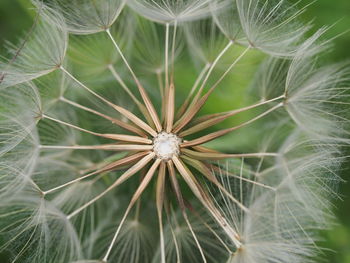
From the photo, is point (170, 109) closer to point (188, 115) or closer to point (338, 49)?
point (188, 115)

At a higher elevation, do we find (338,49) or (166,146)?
(338,49)

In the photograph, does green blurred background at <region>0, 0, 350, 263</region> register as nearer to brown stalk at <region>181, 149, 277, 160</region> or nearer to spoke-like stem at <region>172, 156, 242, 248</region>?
spoke-like stem at <region>172, 156, 242, 248</region>

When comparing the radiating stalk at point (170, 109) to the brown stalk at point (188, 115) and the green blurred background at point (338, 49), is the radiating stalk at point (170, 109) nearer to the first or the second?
the brown stalk at point (188, 115)

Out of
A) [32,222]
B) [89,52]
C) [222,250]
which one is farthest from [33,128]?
[222,250]

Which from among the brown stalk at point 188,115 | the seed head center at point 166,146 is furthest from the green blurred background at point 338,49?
the seed head center at point 166,146

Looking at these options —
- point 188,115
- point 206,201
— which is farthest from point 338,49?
point 206,201

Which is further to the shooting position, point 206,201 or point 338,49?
point 338,49

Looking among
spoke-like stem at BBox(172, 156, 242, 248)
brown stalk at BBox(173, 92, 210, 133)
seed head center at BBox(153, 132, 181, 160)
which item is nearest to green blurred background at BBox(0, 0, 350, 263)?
spoke-like stem at BBox(172, 156, 242, 248)
